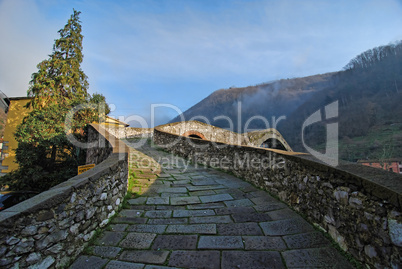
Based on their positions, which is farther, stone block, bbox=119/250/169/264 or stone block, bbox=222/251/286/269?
stone block, bbox=119/250/169/264

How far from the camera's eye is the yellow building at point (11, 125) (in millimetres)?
12969

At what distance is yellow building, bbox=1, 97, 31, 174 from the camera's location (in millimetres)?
12969

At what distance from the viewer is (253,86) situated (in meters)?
89.2

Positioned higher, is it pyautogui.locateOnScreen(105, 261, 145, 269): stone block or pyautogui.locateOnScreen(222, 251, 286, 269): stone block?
pyautogui.locateOnScreen(222, 251, 286, 269): stone block

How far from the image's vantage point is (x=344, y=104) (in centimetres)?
5894

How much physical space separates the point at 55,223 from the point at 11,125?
16.2 m

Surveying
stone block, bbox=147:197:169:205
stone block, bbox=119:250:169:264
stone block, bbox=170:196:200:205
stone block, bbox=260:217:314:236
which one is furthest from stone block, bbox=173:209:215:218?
stone block, bbox=119:250:169:264

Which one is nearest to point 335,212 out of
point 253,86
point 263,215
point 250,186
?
point 263,215

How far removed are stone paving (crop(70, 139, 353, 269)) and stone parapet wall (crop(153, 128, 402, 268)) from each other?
8.1 inches

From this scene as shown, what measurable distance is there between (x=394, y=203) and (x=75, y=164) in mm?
9814

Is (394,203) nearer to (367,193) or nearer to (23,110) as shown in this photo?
(367,193)

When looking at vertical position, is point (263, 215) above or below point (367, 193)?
below

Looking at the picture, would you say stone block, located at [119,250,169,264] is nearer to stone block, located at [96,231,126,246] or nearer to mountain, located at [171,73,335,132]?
stone block, located at [96,231,126,246]

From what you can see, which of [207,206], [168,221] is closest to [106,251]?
[168,221]
